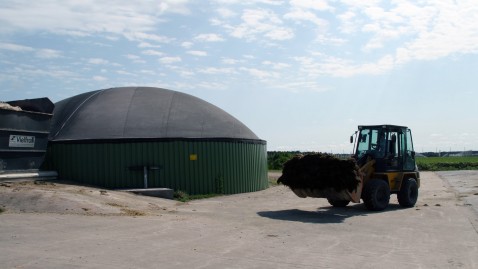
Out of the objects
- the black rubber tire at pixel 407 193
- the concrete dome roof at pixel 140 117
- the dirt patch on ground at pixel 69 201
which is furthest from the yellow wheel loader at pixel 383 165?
the concrete dome roof at pixel 140 117

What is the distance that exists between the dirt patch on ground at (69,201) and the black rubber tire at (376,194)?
6.28m

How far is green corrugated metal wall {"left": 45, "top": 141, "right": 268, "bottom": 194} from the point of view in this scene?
869 inches

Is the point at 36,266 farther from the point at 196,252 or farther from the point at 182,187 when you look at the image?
the point at 182,187

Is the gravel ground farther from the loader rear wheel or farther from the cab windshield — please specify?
the cab windshield

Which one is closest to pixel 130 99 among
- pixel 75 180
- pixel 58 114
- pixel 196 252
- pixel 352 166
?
pixel 58 114

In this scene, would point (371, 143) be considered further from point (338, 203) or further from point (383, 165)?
point (338, 203)

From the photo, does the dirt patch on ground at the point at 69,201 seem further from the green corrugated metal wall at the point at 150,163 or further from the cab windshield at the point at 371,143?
the cab windshield at the point at 371,143

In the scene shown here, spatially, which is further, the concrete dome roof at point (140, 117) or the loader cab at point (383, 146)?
the concrete dome roof at point (140, 117)

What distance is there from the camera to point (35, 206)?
1519 cm

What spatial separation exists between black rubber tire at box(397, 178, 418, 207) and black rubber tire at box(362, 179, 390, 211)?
123cm

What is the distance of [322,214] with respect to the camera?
54.9 ft

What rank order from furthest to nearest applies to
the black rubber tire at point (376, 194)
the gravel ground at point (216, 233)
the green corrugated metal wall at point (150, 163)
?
the green corrugated metal wall at point (150, 163)
the black rubber tire at point (376, 194)
the gravel ground at point (216, 233)

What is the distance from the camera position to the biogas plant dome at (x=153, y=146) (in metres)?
22.2

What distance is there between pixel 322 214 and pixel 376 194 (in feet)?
7.15
